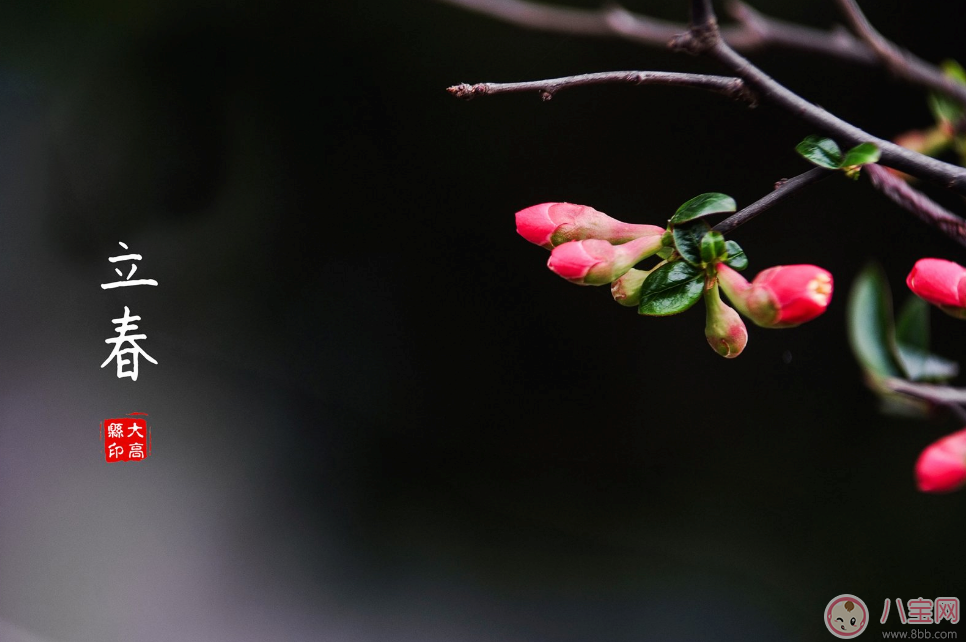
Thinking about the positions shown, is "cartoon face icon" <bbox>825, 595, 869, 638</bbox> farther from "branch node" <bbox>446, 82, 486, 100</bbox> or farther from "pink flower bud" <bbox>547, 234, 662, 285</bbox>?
"branch node" <bbox>446, 82, 486, 100</bbox>

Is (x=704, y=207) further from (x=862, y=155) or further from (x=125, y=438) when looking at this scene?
(x=125, y=438)

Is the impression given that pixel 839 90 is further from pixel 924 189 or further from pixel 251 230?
pixel 251 230

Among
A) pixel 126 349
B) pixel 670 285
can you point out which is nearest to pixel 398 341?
pixel 126 349

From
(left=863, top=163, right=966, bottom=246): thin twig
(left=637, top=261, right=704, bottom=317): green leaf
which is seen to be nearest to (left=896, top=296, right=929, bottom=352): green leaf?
(left=863, top=163, right=966, bottom=246): thin twig

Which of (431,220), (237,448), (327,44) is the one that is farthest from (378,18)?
(237,448)

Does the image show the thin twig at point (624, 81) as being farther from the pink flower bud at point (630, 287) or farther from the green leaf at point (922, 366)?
the green leaf at point (922, 366)
